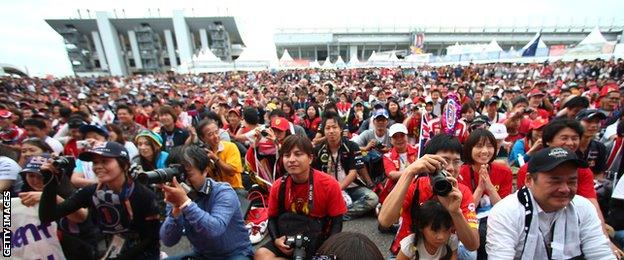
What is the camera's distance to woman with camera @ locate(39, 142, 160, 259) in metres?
2.29

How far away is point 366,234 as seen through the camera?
3.75 metres

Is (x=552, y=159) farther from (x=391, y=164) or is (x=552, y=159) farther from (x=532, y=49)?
(x=532, y=49)

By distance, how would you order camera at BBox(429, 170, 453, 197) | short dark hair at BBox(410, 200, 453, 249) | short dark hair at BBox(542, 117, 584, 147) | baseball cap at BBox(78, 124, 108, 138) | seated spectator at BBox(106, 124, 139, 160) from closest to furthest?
camera at BBox(429, 170, 453, 197) < short dark hair at BBox(410, 200, 453, 249) < short dark hair at BBox(542, 117, 584, 147) < baseball cap at BBox(78, 124, 108, 138) < seated spectator at BBox(106, 124, 139, 160)

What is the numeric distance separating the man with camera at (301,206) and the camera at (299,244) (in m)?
0.03

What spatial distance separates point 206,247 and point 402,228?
1.63 meters

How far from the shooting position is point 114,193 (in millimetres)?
2350

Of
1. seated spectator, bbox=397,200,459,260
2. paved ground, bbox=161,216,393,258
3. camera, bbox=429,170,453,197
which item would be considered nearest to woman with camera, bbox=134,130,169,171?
paved ground, bbox=161,216,393,258

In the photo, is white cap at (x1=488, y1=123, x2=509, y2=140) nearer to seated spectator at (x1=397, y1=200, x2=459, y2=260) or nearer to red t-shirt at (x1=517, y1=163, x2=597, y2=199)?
red t-shirt at (x1=517, y1=163, x2=597, y2=199)

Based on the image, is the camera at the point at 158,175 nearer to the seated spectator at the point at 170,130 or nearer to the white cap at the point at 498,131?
the seated spectator at the point at 170,130

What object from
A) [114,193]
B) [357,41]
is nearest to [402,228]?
[114,193]

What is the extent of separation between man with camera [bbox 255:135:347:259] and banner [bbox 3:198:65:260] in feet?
5.74

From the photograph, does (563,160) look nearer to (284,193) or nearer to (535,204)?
(535,204)

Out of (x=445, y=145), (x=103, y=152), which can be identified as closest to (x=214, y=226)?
(x=103, y=152)

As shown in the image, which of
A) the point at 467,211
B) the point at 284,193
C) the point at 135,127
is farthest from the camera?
the point at 135,127
